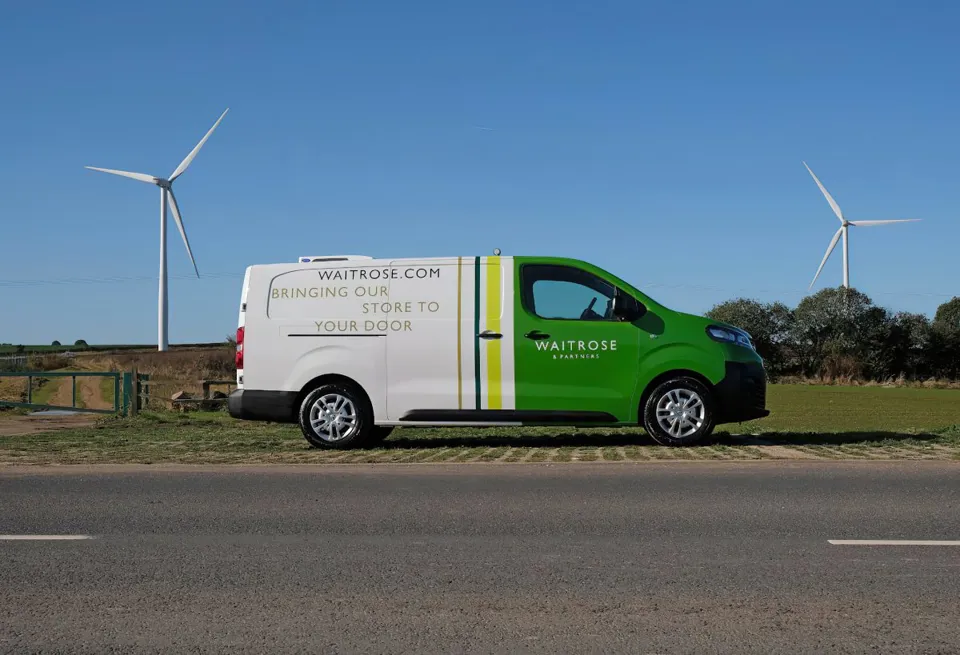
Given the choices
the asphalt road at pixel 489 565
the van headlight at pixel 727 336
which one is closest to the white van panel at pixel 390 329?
the van headlight at pixel 727 336

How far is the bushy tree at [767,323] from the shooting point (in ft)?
227

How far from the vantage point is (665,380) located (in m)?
11.6

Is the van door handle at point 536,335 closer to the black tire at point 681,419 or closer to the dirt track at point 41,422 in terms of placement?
the black tire at point 681,419

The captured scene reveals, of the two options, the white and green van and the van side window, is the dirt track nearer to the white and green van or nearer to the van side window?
the white and green van

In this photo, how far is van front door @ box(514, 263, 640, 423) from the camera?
37.9 feet

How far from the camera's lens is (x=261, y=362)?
40.0 ft

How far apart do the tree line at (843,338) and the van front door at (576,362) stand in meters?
57.5

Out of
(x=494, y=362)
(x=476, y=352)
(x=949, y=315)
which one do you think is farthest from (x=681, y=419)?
(x=949, y=315)

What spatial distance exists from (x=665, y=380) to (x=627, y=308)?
90 centimetres

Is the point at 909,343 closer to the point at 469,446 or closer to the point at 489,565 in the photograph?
the point at 469,446

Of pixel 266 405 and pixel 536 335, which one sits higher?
pixel 536 335

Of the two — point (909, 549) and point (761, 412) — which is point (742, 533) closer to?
point (909, 549)

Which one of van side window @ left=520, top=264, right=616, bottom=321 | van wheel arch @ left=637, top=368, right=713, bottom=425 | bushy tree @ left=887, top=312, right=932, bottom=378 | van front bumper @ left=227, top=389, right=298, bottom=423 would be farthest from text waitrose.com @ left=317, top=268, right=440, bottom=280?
bushy tree @ left=887, top=312, right=932, bottom=378

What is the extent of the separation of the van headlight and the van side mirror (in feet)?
2.55
